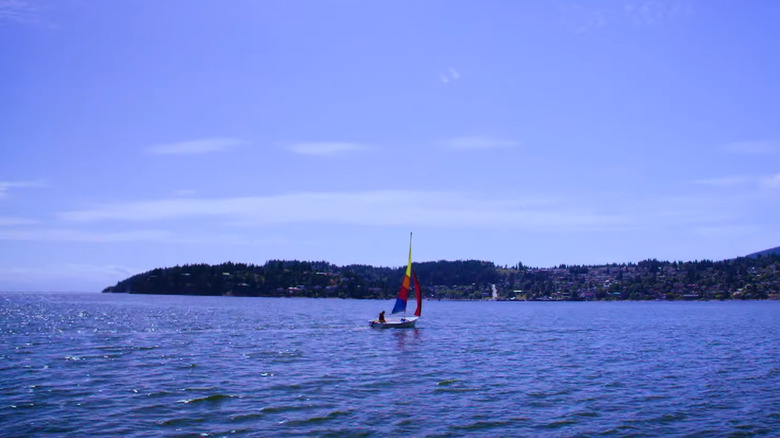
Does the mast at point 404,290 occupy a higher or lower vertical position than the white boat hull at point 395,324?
higher

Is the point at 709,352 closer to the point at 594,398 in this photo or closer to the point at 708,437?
the point at 594,398

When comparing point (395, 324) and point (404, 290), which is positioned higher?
point (404, 290)

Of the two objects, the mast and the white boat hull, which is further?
the white boat hull

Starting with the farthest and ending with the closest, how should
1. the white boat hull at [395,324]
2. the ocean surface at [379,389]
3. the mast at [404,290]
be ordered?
the white boat hull at [395,324] → the mast at [404,290] → the ocean surface at [379,389]

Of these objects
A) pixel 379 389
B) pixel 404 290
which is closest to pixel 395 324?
pixel 404 290

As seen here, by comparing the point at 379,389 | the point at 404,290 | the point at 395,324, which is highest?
the point at 404,290

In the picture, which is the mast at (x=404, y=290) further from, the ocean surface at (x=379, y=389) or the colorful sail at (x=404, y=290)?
the ocean surface at (x=379, y=389)

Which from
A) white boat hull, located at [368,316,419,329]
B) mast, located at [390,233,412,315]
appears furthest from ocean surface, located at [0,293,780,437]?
white boat hull, located at [368,316,419,329]

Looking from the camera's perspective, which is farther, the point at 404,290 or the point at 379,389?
the point at 404,290

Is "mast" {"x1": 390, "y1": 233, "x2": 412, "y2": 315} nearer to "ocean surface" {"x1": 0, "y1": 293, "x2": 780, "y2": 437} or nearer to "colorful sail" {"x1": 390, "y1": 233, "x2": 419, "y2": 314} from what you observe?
"colorful sail" {"x1": 390, "y1": 233, "x2": 419, "y2": 314}

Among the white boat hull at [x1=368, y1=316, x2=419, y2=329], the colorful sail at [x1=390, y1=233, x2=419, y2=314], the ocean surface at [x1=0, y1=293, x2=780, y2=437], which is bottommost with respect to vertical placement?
the ocean surface at [x1=0, y1=293, x2=780, y2=437]

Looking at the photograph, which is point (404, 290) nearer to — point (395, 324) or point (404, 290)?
point (404, 290)

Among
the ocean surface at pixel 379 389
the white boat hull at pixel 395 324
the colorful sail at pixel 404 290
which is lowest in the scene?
the ocean surface at pixel 379 389

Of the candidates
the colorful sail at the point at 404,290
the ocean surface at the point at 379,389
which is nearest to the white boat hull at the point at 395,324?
the colorful sail at the point at 404,290
